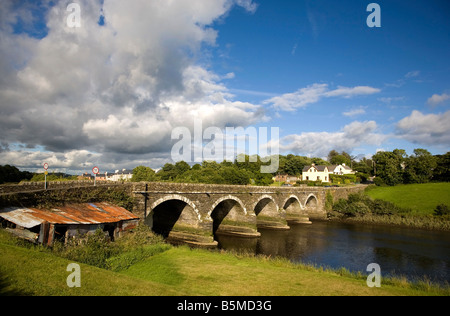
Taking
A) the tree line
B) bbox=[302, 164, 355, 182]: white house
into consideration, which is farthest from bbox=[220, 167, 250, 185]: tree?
bbox=[302, 164, 355, 182]: white house

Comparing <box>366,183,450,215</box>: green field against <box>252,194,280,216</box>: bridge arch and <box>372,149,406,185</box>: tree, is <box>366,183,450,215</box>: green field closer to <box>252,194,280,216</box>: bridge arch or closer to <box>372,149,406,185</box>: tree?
<box>372,149,406,185</box>: tree

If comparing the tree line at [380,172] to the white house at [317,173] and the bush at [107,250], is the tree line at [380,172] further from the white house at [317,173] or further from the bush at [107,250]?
the bush at [107,250]

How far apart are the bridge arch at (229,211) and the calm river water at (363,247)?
4302mm

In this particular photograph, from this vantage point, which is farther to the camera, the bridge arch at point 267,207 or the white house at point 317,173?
the white house at point 317,173

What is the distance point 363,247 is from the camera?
3431 cm

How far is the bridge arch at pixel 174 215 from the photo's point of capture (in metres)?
31.4

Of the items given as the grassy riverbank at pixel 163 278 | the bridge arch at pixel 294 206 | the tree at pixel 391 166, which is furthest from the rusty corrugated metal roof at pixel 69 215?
the tree at pixel 391 166

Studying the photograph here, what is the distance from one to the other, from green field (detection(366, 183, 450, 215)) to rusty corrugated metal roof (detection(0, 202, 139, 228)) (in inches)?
2319

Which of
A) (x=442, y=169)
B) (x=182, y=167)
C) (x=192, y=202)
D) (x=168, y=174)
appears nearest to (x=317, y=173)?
(x=442, y=169)

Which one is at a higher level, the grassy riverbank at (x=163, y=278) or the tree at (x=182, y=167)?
the tree at (x=182, y=167)

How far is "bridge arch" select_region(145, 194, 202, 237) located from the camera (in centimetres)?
3141

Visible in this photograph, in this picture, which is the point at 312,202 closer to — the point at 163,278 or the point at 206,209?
the point at 206,209

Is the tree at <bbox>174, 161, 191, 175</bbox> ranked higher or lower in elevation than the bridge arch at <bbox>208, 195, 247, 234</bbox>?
higher

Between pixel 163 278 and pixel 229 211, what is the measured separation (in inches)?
1185
